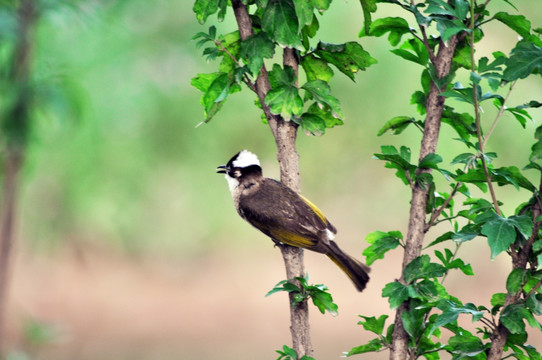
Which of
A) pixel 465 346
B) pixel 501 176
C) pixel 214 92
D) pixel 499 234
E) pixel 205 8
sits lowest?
pixel 465 346

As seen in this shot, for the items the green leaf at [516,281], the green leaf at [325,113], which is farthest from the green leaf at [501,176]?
the green leaf at [325,113]

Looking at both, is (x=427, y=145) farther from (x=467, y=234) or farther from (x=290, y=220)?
(x=290, y=220)

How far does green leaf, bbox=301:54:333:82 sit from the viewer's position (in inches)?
47.3

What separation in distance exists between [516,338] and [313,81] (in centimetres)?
50

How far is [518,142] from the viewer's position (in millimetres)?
3613

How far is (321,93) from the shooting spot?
113cm

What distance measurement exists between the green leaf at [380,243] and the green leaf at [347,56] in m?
0.26

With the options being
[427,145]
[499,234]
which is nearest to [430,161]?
[427,145]

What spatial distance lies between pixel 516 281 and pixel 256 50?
0.51m

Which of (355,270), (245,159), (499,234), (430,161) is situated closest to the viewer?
(499,234)

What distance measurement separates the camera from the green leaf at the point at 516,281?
1046 millimetres

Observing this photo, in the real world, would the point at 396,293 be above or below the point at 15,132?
below

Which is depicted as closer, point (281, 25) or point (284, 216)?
point (281, 25)

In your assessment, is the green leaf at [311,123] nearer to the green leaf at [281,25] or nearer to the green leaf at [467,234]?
the green leaf at [281,25]
